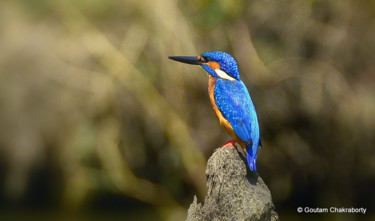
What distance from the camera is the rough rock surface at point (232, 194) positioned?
3.24m

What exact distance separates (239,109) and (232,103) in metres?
0.06

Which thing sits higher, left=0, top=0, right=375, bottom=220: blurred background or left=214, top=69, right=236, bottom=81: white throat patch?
left=0, top=0, right=375, bottom=220: blurred background

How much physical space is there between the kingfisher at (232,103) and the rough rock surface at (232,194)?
13 cm

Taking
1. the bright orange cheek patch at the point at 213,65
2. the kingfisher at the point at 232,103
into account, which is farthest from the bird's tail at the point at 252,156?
the bright orange cheek patch at the point at 213,65

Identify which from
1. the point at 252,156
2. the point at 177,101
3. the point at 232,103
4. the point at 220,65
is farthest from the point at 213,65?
the point at 177,101

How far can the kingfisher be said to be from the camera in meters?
3.78

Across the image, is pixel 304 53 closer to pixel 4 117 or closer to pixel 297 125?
pixel 297 125

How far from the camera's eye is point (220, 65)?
4.23m

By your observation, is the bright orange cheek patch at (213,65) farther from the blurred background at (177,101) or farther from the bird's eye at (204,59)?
the blurred background at (177,101)

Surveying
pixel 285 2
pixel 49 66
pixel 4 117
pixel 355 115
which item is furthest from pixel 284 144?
pixel 4 117

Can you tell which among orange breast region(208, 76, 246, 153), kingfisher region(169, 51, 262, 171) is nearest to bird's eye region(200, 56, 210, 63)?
kingfisher region(169, 51, 262, 171)

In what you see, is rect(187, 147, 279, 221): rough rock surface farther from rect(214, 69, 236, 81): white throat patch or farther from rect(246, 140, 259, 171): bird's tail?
rect(214, 69, 236, 81): white throat patch

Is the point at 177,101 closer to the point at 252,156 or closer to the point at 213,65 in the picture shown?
the point at 213,65

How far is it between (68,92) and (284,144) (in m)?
2.35
